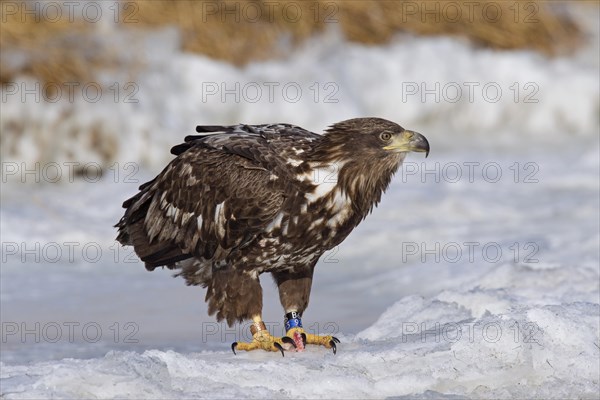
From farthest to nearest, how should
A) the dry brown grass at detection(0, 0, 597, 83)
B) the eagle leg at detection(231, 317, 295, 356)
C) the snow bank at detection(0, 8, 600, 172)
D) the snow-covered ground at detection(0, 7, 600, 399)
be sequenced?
the dry brown grass at detection(0, 0, 597, 83) < the snow bank at detection(0, 8, 600, 172) < the eagle leg at detection(231, 317, 295, 356) < the snow-covered ground at detection(0, 7, 600, 399)

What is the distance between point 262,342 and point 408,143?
1.25 m

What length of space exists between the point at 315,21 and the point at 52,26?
3434 millimetres

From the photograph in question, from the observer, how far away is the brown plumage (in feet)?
22.2

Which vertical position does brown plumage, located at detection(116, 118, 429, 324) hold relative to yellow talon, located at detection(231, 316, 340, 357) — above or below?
above

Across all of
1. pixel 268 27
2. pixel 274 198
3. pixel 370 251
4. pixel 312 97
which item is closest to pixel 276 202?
pixel 274 198

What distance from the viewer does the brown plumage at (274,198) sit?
6.76 m

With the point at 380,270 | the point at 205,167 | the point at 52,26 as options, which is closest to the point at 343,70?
the point at 52,26

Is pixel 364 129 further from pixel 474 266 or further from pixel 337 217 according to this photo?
pixel 474 266

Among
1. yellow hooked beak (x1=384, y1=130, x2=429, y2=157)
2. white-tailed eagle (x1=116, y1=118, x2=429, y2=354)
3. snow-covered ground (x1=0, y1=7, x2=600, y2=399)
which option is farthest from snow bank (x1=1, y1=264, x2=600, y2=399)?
yellow hooked beak (x1=384, y1=130, x2=429, y2=157)

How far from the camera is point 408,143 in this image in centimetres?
683

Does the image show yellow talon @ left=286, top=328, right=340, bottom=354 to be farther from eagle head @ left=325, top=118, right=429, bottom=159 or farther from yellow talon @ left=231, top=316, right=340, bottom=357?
eagle head @ left=325, top=118, right=429, bottom=159

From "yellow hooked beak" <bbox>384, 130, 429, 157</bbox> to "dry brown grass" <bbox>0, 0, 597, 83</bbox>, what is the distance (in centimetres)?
853

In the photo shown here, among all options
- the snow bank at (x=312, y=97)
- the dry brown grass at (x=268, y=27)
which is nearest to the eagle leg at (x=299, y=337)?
the snow bank at (x=312, y=97)

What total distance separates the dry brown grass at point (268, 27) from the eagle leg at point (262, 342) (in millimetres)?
8363
